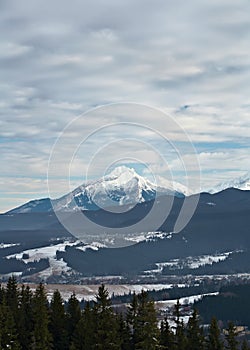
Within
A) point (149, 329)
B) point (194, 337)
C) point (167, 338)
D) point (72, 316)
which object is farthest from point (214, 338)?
point (72, 316)

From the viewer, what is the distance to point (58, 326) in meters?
80.6

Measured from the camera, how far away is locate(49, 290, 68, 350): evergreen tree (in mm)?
78500

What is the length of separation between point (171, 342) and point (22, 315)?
71.1 feet

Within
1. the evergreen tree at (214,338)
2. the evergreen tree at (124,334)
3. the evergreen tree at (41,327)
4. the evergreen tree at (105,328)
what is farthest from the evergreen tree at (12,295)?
the evergreen tree at (214,338)

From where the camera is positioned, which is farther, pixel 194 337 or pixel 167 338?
pixel 194 337

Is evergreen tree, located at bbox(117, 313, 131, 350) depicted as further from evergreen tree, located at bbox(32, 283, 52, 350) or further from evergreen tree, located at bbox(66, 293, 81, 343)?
evergreen tree, located at bbox(66, 293, 81, 343)

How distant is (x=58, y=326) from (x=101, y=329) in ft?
62.1

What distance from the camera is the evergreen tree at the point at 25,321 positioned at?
75.1 meters

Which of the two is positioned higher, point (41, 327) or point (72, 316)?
point (41, 327)

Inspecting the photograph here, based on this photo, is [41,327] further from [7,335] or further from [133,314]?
[133,314]

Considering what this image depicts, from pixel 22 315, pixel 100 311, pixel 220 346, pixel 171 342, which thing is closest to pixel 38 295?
pixel 22 315

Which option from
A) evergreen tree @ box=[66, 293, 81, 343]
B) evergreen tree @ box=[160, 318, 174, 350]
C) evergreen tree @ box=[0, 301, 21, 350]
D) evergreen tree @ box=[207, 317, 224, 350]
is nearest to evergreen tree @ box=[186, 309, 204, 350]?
evergreen tree @ box=[207, 317, 224, 350]

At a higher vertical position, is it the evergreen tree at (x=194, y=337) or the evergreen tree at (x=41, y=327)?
the evergreen tree at (x=41, y=327)

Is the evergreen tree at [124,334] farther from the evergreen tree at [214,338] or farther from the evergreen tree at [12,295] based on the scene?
the evergreen tree at [12,295]
